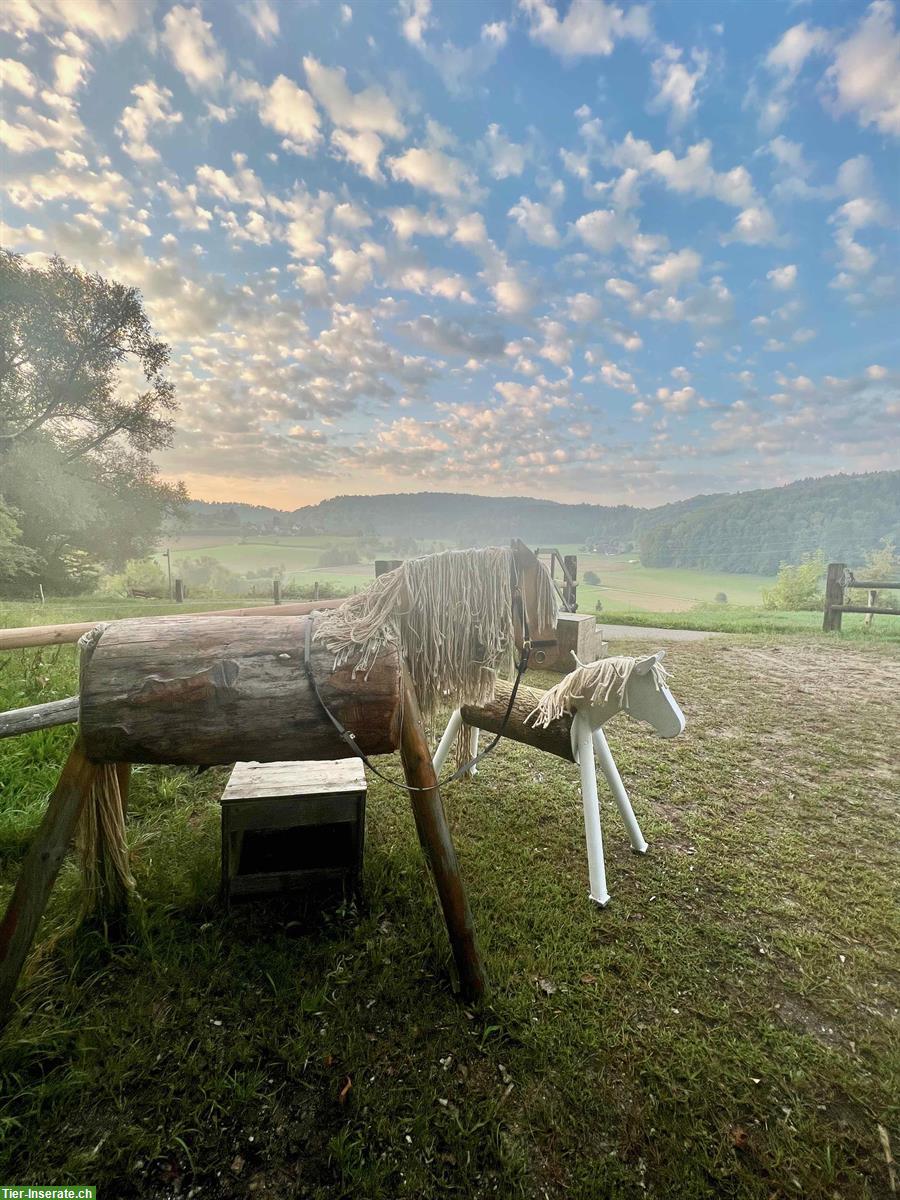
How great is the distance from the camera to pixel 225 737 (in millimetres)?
1332

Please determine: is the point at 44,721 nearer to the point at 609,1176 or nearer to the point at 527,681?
the point at 609,1176

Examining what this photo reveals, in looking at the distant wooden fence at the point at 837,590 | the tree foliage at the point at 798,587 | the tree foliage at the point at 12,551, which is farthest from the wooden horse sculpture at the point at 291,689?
the tree foliage at the point at 798,587

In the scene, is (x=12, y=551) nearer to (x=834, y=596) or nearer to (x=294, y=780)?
(x=294, y=780)

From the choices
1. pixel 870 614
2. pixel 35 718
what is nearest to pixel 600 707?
pixel 35 718

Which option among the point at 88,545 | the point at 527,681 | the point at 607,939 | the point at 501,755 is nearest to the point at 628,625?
the point at 527,681

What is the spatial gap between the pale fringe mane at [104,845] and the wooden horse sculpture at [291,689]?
0.32 metres

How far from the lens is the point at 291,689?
4.41 ft

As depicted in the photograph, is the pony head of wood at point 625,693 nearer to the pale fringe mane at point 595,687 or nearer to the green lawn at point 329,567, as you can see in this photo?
the pale fringe mane at point 595,687

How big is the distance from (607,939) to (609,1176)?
2.50ft

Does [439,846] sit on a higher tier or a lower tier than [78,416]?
lower

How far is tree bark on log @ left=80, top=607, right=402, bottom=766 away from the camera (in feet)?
4.25

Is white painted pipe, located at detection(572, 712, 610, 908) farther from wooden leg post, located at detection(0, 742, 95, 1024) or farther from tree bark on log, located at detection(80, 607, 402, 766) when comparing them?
wooden leg post, located at detection(0, 742, 95, 1024)

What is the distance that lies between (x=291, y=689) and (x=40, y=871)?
927 millimetres

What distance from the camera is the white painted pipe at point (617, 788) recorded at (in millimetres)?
2133
